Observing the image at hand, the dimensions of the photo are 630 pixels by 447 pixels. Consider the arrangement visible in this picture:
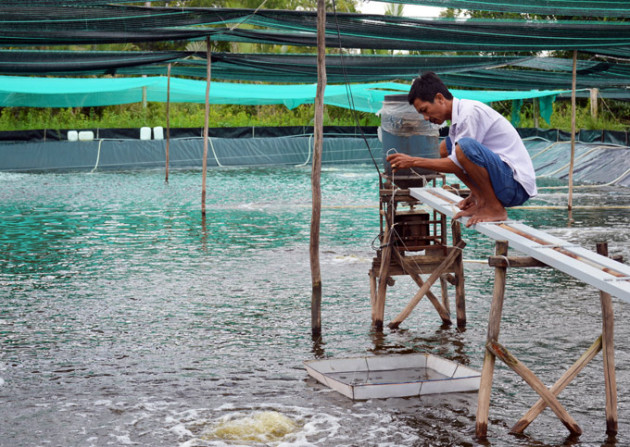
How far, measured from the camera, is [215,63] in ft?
48.2

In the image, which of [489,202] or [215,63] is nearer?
[489,202]

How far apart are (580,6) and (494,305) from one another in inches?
264

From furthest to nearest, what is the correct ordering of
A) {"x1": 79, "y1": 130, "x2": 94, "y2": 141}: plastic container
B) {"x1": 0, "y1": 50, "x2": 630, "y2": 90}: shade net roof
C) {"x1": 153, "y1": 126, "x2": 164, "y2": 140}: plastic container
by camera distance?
{"x1": 153, "y1": 126, "x2": 164, "y2": 140}: plastic container, {"x1": 79, "y1": 130, "x2": 94, "y2": 141}: plastic container, {"x1": 0, "y1": 50, "x2": 630, "y2": 90}: shade net roof

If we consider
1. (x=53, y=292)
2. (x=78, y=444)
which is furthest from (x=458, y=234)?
(x=53, y=292)

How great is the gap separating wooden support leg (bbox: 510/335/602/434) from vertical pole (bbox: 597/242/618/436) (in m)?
0.05

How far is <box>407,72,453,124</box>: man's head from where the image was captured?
5047 mm

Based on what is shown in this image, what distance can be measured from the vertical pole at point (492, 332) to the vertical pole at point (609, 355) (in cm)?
51

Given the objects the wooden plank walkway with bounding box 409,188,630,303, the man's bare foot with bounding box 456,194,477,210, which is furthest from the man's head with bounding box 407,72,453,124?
the wooden plank walkway with bounding box 409,188,630,303

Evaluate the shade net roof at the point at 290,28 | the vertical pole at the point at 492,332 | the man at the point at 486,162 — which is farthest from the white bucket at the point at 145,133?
the vertical pole at the point at 492,332

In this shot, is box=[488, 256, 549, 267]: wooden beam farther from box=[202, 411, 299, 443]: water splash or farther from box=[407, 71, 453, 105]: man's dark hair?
box=[202, 411, 299, 443]: water splash

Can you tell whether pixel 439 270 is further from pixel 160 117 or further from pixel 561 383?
pixel 160 117

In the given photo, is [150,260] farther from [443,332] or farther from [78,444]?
[78,444]

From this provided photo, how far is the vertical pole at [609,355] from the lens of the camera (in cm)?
420

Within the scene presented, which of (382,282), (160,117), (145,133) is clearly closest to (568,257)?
(382,282)
